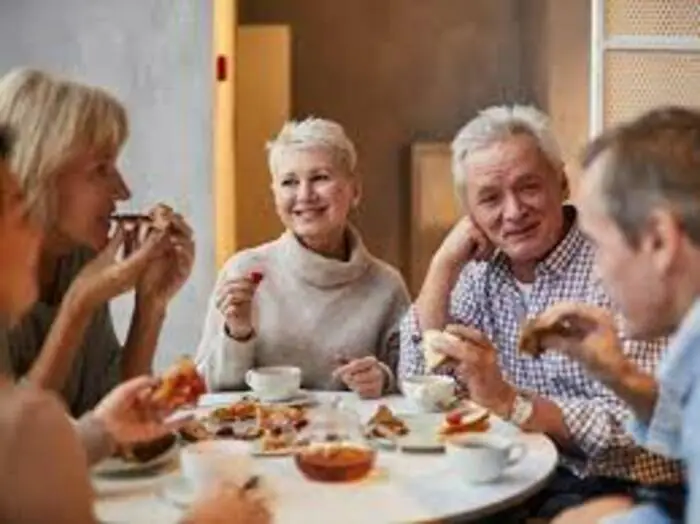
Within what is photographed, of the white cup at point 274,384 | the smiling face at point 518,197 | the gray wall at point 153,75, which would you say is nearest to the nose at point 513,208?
the smiling face at point 518,197

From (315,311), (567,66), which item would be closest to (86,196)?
(315,311)

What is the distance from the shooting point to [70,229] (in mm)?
2420

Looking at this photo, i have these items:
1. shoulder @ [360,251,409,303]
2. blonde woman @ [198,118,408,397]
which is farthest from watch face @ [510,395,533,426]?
shoulder @ [360,251,409,303]

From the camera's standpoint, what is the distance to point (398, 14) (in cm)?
546

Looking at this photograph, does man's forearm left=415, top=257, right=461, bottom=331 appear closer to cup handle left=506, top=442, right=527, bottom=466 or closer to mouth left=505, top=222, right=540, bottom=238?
mouth left=505, top=222, right=540, bottom=238

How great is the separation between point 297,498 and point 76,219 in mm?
786

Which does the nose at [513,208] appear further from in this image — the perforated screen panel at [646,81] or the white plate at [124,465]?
the perforated screen panel at [646,81]

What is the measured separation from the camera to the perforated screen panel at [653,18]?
157 inches

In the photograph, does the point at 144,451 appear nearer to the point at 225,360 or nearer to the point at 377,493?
the point at 377,493

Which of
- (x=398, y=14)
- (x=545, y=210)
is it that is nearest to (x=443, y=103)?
(x=398, y=14)

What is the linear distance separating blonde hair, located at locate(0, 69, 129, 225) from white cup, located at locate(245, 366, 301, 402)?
1.74ft

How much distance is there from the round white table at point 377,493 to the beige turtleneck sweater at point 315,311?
0.77m

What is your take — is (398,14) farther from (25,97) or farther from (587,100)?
(25,97)

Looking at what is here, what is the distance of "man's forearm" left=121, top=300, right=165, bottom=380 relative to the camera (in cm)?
268
